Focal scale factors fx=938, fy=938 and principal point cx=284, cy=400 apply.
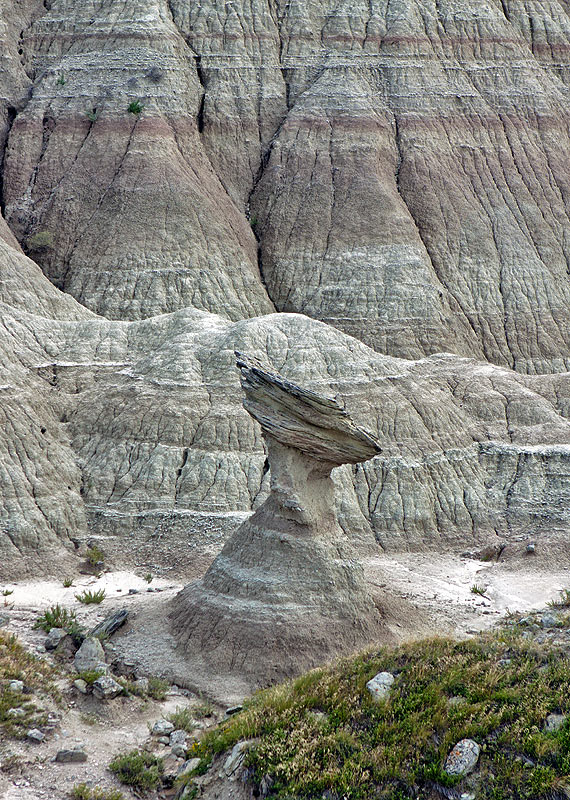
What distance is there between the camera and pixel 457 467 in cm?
3384

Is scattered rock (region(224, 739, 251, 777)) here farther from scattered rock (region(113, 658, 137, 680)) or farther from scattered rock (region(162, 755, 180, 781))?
scattered rock (region(113, 658, 137, 680))

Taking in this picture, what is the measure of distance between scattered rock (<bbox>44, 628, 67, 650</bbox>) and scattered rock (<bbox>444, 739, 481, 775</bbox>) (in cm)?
1111

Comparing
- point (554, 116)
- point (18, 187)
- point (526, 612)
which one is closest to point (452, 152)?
point (554, 116)

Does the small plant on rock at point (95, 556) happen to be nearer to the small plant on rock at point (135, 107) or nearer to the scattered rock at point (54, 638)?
the scattered rock at point (54, 638)

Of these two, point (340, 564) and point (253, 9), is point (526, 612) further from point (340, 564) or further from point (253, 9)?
point (253, 9)

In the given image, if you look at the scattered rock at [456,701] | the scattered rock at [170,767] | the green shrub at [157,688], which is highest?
the scattered rock at [456,701]

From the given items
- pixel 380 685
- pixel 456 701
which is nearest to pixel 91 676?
pixel 380 685

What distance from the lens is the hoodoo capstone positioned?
21703 millimetres

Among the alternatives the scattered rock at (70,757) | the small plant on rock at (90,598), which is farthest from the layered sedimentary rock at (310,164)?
the scattered rock at (70,757)

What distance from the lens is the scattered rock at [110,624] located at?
22734 millimetres

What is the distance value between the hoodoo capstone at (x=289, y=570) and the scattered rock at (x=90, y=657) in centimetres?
215

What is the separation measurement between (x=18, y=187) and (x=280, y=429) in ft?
114

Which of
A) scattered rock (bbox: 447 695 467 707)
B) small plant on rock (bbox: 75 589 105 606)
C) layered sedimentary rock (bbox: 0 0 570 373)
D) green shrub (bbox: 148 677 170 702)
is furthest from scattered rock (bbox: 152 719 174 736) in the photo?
layered sedimentary rock (bbox: 0 0 570 373)

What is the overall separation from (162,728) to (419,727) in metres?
6.08
